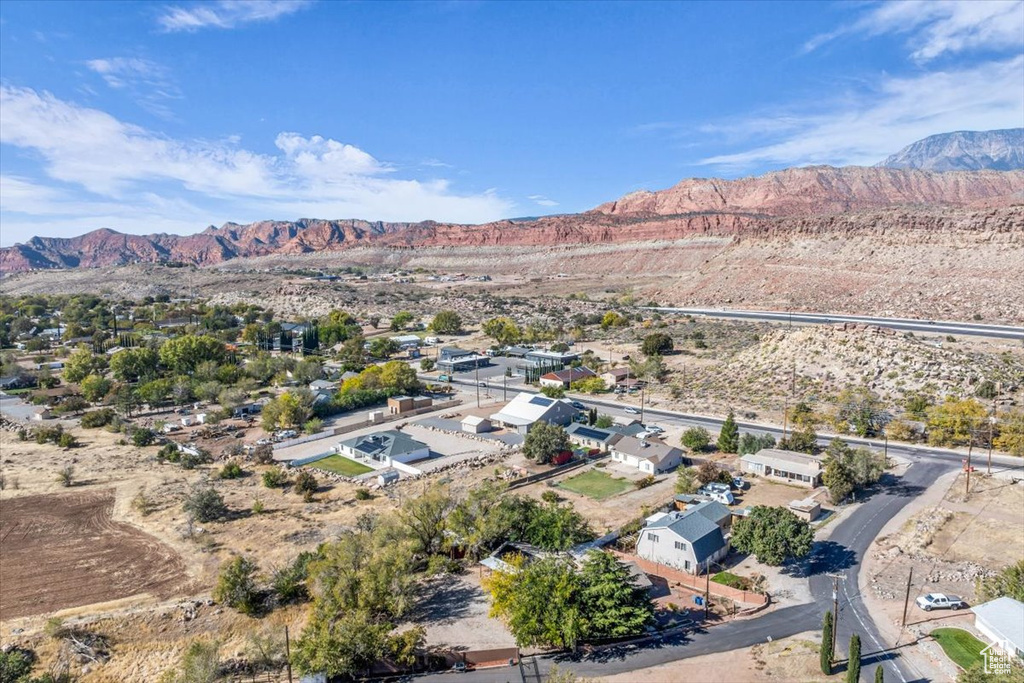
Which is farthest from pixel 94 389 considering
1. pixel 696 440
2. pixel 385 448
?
pixel 696 440

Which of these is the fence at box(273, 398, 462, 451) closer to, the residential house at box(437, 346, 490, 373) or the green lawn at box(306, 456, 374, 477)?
the green lawn at box(306, 456, 374, 477)

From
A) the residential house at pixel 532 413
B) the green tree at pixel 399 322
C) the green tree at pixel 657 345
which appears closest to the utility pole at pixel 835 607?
the residential house at pixel 532 413

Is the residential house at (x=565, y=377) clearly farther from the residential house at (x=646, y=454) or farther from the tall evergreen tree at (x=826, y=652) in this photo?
the tall evergreen tree at (x=826, y=652)

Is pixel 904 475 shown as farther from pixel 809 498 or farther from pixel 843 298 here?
pixel 843 298

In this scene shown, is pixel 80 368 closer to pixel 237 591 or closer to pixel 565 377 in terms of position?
pixel 565 377

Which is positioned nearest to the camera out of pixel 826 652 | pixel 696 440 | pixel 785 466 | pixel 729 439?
pixel 826 652

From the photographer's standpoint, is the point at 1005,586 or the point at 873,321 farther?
the point at 873,321

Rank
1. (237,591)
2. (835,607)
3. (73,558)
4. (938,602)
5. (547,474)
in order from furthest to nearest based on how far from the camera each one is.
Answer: (547,474) → (73,558) → (237,591) → (938,602) → (835,607)
